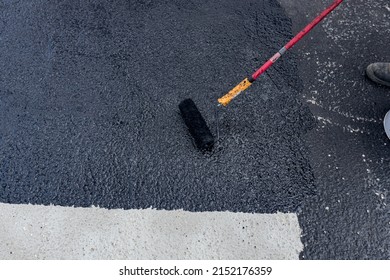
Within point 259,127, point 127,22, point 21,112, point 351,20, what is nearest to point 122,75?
point 127,22

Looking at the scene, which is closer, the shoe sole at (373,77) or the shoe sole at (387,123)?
the shoe sole at (387,123)

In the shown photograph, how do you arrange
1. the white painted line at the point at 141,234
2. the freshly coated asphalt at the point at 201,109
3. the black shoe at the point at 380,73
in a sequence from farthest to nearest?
the black shoe at the point at 380,73
the freshly coated asphalt at the point at 201,109
the white painted line at the point at 141,234

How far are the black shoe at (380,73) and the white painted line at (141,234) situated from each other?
1.21 m

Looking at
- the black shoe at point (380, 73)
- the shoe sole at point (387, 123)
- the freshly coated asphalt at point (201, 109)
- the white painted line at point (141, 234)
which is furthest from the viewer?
the black shoe at point (380, 73)

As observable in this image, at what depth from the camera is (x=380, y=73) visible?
2.41m

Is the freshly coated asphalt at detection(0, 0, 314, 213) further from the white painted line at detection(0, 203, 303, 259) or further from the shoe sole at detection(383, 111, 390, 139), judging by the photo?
the shoe sole at detection(383, 111, 390, 139)

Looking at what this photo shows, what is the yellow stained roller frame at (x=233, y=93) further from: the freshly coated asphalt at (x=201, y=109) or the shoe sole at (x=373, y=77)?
the shoe sole at (x=373, y=77)

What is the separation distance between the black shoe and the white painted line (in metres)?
1.21

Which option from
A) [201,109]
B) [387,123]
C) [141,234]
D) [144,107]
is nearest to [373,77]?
[387,123]

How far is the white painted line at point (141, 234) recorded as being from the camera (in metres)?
1.87

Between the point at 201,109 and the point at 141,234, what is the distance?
87 centimetres

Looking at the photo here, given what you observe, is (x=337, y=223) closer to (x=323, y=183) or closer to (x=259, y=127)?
(x=323, y=183)

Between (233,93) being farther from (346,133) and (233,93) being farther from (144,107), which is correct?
(346,133)

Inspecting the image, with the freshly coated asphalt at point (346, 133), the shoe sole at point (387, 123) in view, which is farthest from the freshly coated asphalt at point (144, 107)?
the shoe sole at point (387, 123)
